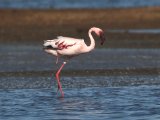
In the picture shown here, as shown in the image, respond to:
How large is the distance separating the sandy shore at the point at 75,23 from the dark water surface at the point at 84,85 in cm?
269

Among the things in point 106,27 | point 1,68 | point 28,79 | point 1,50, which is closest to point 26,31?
point 106,27

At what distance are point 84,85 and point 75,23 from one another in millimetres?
15406

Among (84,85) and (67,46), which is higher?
(67,46)

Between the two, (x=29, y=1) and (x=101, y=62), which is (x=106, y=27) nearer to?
(x=101, y=62)

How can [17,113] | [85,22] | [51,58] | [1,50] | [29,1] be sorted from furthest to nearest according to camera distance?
[29,1], [85,22], [1,50], [51,58], [17,113]

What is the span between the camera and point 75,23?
31.8 meters

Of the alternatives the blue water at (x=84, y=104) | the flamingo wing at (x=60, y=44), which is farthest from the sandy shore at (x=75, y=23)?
the blue water at (x=84, y=104)

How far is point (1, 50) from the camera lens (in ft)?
77.5

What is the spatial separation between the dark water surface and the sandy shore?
2693 millimetres

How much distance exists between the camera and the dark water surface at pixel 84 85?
12891mm

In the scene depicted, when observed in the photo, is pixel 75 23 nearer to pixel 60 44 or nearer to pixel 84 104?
pixel 60 44

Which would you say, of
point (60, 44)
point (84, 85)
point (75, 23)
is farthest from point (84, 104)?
point (75, 23)

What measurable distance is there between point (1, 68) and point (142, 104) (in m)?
6.64

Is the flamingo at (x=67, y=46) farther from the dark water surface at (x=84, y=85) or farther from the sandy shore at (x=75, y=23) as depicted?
the sandy shore at (x=75, y=23)
